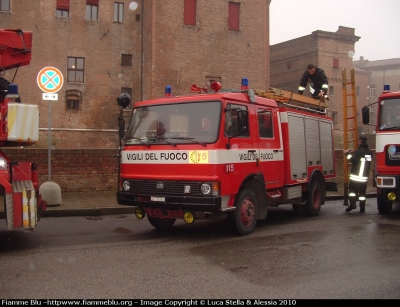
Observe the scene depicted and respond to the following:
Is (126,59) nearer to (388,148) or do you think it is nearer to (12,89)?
(388,148)

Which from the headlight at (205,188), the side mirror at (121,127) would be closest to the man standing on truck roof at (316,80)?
the side mirror at (121,127)

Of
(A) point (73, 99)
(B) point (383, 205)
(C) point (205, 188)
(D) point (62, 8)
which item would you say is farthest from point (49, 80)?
(D) point (62, 8)

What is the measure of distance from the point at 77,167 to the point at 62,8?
22.5 meters

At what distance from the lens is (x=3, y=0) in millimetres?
→ 31406

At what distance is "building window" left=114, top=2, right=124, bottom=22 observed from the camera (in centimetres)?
3375

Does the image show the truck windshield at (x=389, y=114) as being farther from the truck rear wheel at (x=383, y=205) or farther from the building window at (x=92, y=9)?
the building window at (x=92, y=9)

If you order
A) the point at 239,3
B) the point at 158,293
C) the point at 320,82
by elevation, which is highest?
the point at 239,3

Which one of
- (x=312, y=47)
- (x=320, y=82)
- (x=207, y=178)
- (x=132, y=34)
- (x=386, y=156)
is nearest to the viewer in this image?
(x=207, y=178)

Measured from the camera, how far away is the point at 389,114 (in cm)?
1080

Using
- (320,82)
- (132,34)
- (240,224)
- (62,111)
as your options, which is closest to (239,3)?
(132,34)

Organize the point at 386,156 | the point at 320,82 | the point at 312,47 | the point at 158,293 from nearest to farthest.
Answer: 1. the point at 158,293
2. the point at 386,156
3. the point at 320,82
4. the point at 312,47

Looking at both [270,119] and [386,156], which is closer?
[270,119]

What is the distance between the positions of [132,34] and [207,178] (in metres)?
28.5

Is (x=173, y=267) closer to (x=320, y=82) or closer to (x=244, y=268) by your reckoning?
(x=244, y=268)
